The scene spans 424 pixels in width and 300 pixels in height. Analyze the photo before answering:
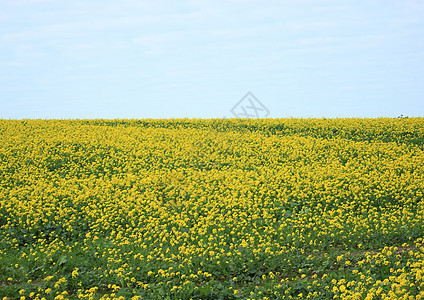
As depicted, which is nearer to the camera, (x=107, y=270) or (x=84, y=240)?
(x=107, y=270)

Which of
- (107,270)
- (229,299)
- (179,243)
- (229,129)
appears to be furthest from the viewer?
(229,129)

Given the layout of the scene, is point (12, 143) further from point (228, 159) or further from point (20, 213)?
point (228, 159)

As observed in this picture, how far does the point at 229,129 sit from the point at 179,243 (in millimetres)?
17332

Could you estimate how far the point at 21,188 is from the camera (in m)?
14.2

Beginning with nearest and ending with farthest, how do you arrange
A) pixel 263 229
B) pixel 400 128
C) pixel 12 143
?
pixel 263 229 → pixel 12 143 → pixel 400 128

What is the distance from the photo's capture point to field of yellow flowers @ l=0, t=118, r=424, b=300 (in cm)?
765

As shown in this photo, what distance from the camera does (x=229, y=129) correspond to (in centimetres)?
2653

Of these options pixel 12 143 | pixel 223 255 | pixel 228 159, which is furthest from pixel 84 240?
pixel 12 143

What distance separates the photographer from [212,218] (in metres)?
11.1

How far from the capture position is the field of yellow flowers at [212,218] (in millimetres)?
7652

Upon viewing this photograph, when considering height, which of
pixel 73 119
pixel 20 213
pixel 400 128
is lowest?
pixel 20 213

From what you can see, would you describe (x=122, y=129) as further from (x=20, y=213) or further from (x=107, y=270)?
(x=107, y=270)

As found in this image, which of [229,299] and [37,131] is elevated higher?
[37,131]

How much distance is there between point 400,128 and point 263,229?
59.5ft
